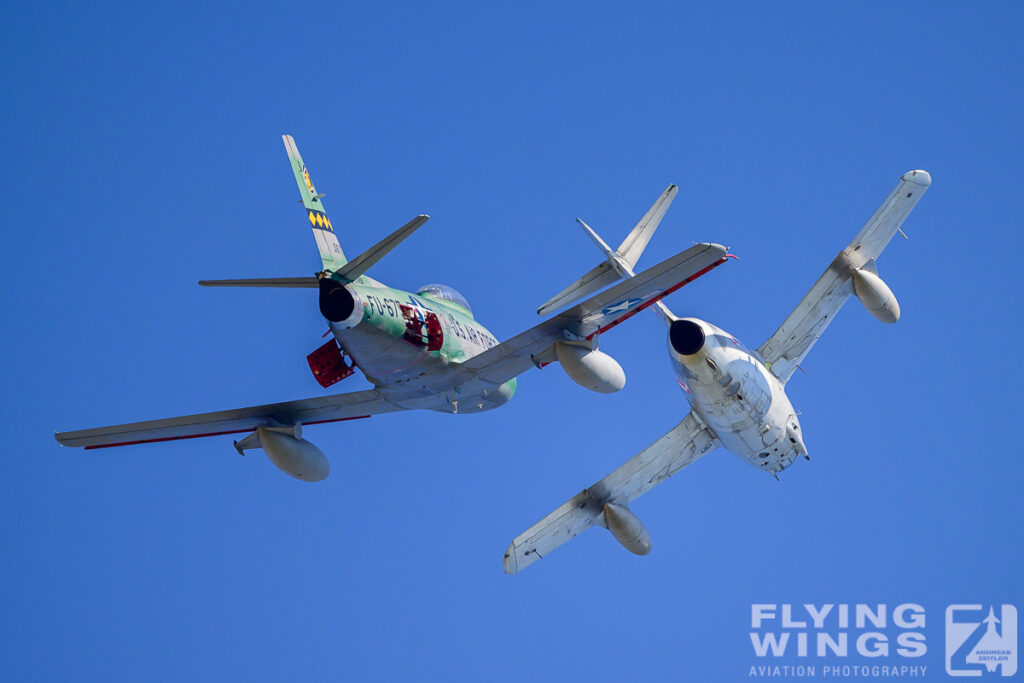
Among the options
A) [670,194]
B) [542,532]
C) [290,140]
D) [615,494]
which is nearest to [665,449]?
[615,494]

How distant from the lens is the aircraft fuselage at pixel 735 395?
2348 cm

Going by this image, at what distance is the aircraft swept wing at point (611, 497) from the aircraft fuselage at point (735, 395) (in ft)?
6.76

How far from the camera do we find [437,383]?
2473 cm

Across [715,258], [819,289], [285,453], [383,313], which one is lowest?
[285,453]

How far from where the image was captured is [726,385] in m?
24.1

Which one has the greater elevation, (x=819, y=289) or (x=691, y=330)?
(x=819, y=289)

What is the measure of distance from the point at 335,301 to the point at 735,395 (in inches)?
346

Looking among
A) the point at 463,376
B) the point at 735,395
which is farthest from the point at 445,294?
the point at 735,395

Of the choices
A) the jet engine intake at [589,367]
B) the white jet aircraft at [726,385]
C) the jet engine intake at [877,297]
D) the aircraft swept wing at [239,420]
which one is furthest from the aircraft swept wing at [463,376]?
the jet engine intake at [877,297]

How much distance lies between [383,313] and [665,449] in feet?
33.5

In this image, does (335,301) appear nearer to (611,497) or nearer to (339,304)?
(339,304)

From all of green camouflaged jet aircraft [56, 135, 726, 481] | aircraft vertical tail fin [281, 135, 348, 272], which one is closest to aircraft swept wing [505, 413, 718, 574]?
green camouflaged jet aircraft [56, 135, 726, 481]

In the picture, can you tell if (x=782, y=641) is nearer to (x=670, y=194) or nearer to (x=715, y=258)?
(x=670, y=194)

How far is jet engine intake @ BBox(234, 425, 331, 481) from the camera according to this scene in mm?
26219
